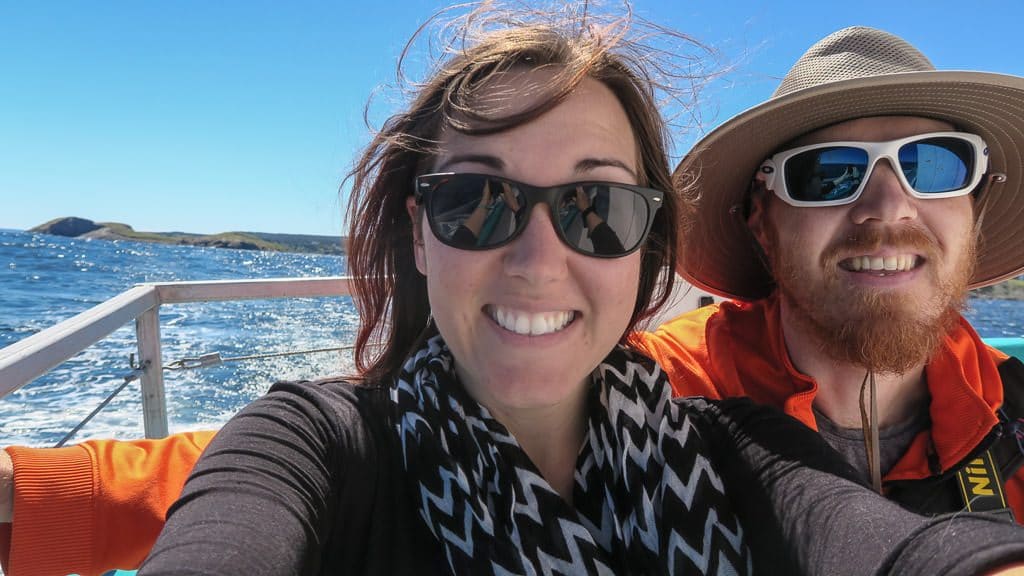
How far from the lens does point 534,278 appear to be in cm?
101

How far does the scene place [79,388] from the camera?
19.1 ft

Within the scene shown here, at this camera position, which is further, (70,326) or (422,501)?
(70,326)

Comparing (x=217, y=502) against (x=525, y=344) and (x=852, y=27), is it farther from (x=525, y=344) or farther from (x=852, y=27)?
(x=852, y=27)

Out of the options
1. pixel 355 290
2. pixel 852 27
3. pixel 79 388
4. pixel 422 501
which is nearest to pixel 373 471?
pixel 422 501

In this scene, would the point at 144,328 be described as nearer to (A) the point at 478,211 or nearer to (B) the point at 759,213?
(A) the point at 478,211

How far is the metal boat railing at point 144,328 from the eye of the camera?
1108 millimetres

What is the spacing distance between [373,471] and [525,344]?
0.34m

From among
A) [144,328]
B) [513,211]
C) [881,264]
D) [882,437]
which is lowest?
[882,437]

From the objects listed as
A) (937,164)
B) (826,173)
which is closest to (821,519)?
(826,173)

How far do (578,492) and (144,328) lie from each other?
5.61 ft

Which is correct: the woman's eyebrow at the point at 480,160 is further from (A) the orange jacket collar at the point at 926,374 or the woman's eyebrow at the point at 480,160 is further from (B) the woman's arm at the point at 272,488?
(A) the orange jacket collar at the point at 926,374

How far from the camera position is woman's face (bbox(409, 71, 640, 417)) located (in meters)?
1.01

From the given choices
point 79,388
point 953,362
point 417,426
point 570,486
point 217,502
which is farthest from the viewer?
point 79,388

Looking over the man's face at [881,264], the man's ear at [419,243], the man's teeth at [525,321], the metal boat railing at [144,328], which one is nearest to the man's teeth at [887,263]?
the man's face at [881,264]
